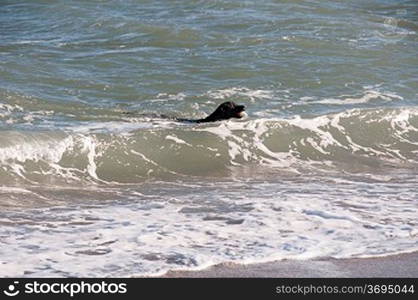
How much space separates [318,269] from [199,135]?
3894 mm

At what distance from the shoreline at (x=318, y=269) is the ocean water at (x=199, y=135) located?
0.13 m

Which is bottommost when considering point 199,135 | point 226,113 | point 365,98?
point 365,98

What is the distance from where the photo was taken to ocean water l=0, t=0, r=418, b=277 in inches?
266

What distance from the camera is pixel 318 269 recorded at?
20.1 feet

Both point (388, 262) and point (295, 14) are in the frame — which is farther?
point (295, 14)

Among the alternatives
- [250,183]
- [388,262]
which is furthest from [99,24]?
[388,262]

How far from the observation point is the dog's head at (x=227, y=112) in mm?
10062

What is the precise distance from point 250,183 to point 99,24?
734 centimetres

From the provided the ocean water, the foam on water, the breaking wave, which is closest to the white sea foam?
the ocean water

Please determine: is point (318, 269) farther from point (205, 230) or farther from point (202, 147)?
point (202, 147)

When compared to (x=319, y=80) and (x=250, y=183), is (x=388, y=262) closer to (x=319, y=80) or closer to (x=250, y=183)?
(x=250, y=183)

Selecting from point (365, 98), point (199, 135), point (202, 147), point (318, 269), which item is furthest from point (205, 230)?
point (365, 98)

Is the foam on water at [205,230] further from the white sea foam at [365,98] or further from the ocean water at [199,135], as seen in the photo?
the white sea foam at [365,98]

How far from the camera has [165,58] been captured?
1366 cm
